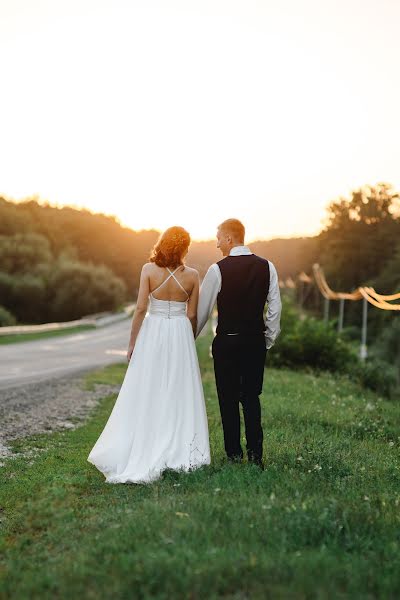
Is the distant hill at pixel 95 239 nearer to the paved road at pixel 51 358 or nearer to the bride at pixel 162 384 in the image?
the paved road at pixel 51 358

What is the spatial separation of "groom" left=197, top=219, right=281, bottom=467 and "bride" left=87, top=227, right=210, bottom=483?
0.32 metres

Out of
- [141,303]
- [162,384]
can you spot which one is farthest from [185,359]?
[141,303]

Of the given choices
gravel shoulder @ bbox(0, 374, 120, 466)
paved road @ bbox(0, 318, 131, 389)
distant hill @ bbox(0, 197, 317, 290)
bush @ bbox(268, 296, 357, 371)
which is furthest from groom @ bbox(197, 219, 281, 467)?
distant hill @ bbox(0, 197, 317, 290)

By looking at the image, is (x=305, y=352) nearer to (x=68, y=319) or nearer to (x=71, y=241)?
(x=68, y=319)

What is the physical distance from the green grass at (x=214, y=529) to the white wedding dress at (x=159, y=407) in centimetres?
26

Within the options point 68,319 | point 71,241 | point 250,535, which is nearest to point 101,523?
point 250,535

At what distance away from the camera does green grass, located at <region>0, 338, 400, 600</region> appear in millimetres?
3740

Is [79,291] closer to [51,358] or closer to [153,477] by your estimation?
[51,358]

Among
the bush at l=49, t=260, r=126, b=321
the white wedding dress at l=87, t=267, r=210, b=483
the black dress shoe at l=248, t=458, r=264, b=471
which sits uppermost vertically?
the white wedding dress at l=87, t=267, r=210, b=483

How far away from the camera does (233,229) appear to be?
22.6 ft

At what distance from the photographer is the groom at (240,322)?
22.4 ft

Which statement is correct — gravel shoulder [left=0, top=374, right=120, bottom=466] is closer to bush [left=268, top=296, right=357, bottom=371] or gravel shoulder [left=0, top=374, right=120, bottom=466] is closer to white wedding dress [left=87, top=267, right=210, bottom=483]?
white wedding dress [left=87, top=267, right=210, bottom=483]

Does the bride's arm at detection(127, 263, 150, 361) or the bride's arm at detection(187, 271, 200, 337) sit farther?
the bride's arm at detection(187, 271, 200, 337)

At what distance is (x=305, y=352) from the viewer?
23094 millimetres
